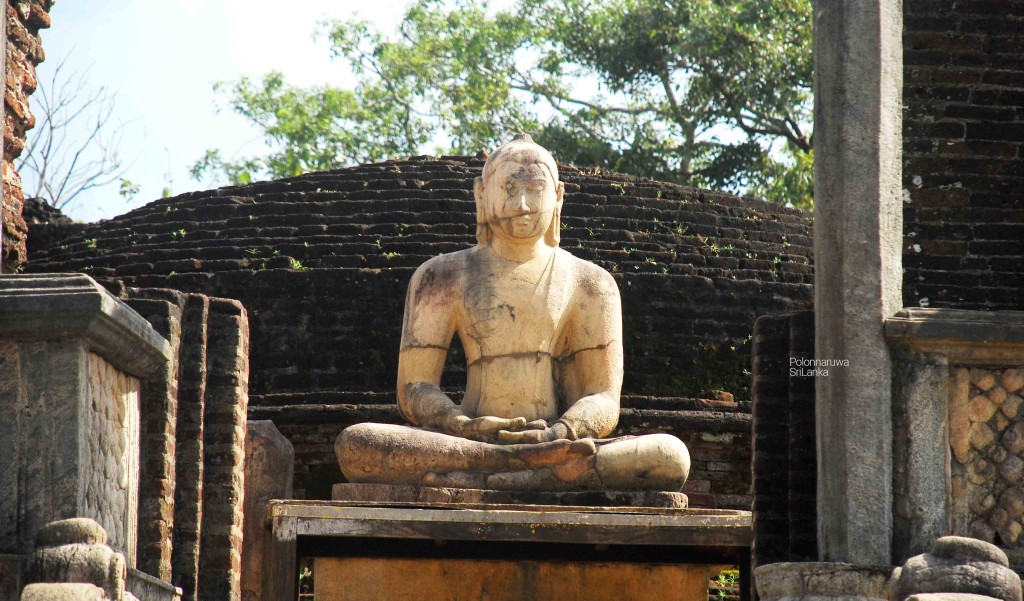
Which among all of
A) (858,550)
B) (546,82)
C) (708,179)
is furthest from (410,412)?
(546,82)

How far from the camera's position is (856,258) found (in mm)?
8734

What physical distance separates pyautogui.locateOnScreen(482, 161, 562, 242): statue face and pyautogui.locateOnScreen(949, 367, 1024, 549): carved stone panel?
9.42 ft

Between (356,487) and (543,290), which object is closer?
(356,487)

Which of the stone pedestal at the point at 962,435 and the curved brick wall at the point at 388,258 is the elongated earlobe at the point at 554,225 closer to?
the stone pedestal at the point at 962,435

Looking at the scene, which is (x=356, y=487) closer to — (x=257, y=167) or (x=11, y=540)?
(x=11, y=540)

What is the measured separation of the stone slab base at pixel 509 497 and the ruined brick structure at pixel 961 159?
5.42ft

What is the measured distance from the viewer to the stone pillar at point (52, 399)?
736cm

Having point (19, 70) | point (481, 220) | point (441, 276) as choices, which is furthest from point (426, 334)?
point (19, 70)

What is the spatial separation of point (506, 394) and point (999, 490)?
2.99 m

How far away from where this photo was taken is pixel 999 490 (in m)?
8.18

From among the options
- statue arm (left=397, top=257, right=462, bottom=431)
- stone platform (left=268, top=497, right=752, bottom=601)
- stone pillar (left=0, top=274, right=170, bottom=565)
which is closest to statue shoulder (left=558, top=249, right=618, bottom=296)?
statue arm (left=397, top=257, right=462, bottom=431)

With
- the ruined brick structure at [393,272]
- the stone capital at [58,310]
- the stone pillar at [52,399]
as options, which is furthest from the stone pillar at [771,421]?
the ruined brick structure at [393,272]

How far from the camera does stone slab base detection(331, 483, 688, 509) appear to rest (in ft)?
31.6

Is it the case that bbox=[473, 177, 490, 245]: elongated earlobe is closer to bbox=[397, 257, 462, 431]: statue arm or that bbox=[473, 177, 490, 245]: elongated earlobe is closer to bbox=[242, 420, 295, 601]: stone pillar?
bbox=[397, 257, 462, 431]: statue arm
